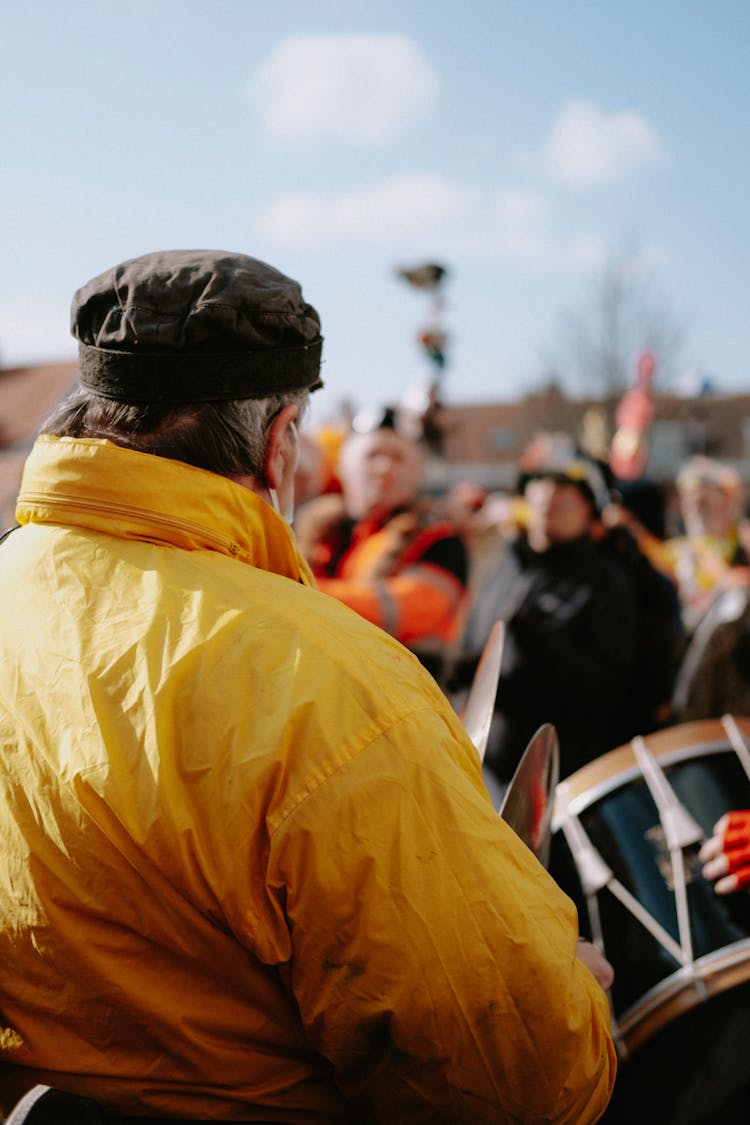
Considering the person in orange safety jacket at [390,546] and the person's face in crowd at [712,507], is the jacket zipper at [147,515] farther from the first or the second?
the person's face in crowd at [712,507]

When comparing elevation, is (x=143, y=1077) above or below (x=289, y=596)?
below

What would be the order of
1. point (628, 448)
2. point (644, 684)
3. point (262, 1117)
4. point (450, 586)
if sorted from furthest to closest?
point (628, 448), point (644, 684), point (450, 586), point (262, 1117)

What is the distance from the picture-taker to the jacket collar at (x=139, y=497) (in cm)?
124

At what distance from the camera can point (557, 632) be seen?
4176mm

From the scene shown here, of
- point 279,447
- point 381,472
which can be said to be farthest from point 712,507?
point 279,447

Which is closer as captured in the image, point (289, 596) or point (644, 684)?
point (289, 596)

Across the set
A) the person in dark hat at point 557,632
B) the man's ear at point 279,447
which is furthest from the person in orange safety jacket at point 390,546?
the man's ear at point 279,447

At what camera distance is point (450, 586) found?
3.86 meters

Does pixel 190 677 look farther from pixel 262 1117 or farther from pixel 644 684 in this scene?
pixel 644 684

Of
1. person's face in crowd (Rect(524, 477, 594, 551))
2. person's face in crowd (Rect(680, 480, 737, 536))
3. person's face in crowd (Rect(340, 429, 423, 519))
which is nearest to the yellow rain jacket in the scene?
person's face in crowd (Rect(340, 429, 423, 519))

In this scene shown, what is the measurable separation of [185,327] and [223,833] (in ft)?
2.08

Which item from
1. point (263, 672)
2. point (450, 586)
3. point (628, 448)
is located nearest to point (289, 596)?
point (263, 672)

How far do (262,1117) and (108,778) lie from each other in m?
0.48

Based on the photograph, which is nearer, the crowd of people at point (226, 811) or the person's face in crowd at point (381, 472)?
the crowd of people at point (226, 811)
